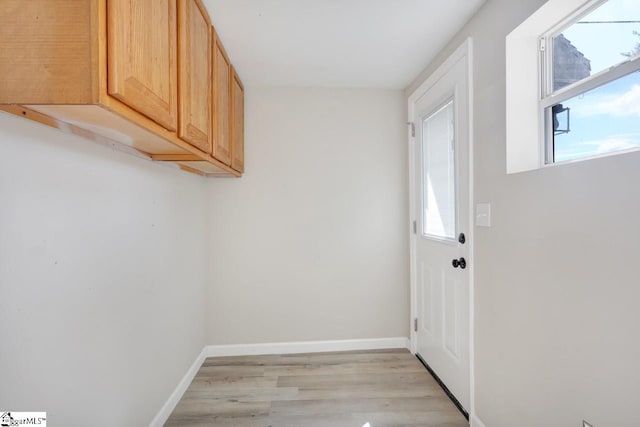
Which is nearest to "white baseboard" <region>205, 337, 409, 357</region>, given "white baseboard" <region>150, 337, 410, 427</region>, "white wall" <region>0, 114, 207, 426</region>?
"white baseboard" <region>150, 337, 410, 427</region>

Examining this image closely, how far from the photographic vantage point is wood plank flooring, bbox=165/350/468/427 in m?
1.83

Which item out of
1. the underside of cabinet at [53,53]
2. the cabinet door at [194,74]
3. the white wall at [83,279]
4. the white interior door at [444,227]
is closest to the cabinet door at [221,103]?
the cabinet door at [194,74]

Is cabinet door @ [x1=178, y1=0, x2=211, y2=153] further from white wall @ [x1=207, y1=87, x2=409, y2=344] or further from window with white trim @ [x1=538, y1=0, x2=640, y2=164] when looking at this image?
window with white trim @ [x1=538, y1=0, x2=640, y2=164]

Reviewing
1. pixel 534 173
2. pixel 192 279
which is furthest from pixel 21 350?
pixel 534 173

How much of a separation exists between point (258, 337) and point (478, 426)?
175 centimetres

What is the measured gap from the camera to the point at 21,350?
2.92ft

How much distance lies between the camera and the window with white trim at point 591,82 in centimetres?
100

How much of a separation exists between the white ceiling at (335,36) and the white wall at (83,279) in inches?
39.8

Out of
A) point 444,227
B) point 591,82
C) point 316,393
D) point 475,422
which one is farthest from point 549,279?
point 316,393

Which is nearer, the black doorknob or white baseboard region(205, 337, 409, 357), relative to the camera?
the black doorknob

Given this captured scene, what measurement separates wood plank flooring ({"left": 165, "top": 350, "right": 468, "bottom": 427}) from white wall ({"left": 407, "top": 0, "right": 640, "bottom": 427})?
49 centimetres

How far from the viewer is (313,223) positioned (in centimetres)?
267

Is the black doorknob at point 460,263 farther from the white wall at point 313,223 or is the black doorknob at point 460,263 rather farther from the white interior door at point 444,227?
the white wall at point 313,223

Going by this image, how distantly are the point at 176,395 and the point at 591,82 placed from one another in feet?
9.03
